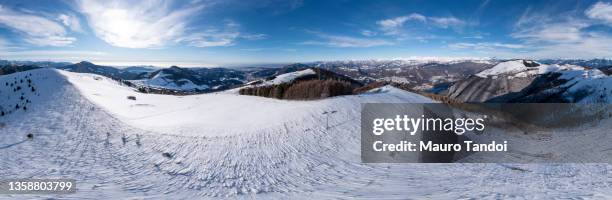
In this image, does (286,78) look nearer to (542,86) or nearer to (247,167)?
(247,167)

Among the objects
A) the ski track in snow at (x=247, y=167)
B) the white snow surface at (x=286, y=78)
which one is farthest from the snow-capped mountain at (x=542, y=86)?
the ski track in snow at (x=247, y=167)

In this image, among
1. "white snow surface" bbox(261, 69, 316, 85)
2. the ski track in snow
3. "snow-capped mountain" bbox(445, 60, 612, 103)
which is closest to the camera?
the ski track in snow

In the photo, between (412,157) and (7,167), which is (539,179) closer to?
(412,157)

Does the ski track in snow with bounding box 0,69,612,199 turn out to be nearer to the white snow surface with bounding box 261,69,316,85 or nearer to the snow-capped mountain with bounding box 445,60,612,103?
the white snow surface with bounding box 261,69,316,85

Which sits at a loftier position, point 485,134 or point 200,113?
point 200,113

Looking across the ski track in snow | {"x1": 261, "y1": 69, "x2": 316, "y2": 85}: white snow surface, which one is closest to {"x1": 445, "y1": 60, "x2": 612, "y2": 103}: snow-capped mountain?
{"x1": 261, "y1": 69, "x2": 316, "y2": 85}: white snow surface

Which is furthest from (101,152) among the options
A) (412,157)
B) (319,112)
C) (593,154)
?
(593,154)

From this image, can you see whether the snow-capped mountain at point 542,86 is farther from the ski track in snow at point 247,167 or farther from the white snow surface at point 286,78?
the ski track in snow at point 247,167
